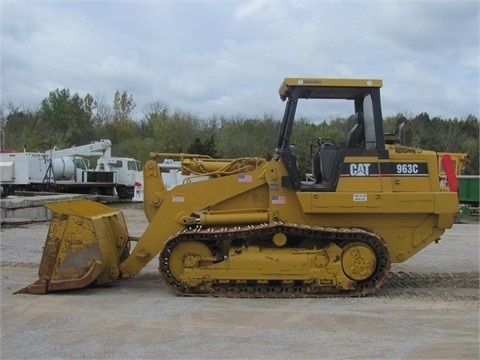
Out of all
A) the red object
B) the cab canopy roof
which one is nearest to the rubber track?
the red object

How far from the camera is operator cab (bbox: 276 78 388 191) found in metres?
7.08

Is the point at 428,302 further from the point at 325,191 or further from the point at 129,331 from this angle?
the point at 129,331

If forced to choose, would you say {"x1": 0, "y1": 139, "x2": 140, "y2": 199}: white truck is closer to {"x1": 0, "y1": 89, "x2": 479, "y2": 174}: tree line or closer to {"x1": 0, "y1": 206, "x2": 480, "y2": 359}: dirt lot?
{"x1": 0, "y1": 89, "x2": 479, "y2": 174}: tree line

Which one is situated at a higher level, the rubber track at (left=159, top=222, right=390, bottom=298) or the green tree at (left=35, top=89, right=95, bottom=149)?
the green tree at (left=35, top=89, right=95, bottom=149)

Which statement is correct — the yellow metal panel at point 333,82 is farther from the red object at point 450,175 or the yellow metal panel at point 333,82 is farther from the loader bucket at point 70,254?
the loader bucket at point 70,254

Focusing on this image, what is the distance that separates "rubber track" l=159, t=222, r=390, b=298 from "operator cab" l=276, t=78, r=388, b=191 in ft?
1.98

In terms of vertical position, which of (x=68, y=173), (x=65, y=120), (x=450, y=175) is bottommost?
(x=450, y=175)

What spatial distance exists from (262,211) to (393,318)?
221 centimetres

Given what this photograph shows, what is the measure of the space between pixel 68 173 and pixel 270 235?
78.1 ft

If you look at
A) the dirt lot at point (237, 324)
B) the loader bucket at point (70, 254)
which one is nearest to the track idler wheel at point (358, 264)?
the dirt lot at point (237, 324)

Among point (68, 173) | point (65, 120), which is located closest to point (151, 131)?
point (65, 120)

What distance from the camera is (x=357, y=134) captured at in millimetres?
7328

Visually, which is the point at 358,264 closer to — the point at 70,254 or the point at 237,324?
the point at 237,324

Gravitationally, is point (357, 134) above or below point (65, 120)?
below
